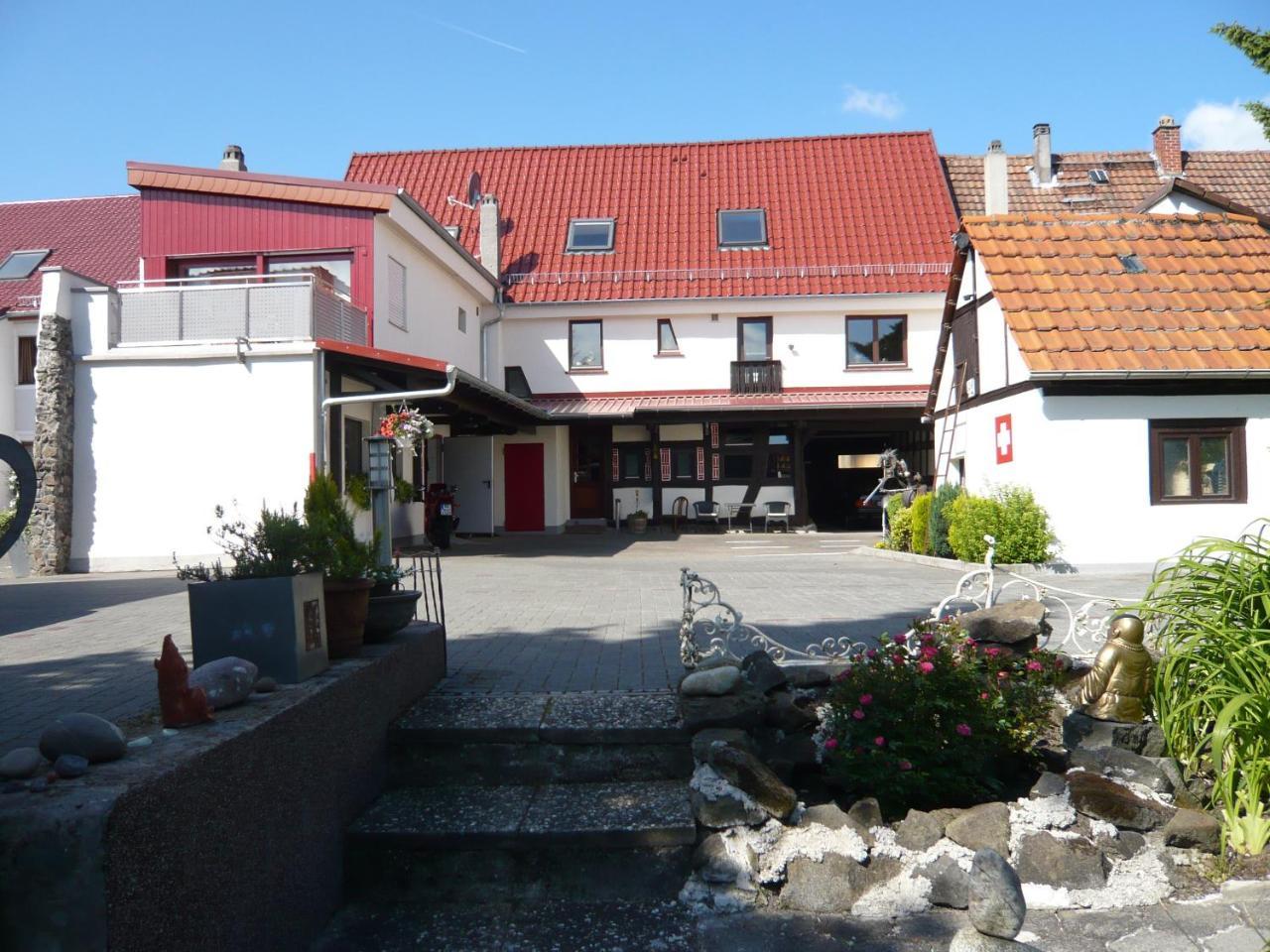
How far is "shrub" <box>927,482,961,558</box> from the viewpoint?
16125mm

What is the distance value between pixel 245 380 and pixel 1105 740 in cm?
1366

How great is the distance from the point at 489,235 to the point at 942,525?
610 inches

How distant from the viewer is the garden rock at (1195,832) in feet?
15.5

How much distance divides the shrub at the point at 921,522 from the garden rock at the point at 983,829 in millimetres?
12345

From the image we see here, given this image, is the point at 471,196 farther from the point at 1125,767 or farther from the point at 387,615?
the point at 1125,767

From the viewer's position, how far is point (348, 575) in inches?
201

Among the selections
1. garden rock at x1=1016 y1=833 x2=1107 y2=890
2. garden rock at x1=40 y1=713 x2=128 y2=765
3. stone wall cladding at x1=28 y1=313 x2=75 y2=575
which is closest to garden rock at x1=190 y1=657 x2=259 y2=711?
garden rock at x1=40 y1=713 x2=128 y2=765

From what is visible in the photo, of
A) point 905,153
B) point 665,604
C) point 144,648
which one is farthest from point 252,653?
point 905,153

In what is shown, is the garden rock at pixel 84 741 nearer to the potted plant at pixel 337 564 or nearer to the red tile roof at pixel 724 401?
the potted plant at pixel 337 564

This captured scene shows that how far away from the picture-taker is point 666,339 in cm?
2692

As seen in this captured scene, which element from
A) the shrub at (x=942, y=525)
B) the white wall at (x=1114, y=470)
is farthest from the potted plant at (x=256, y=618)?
the shrub at (x=942, y=525)

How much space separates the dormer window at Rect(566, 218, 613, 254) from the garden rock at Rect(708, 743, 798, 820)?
2409cm

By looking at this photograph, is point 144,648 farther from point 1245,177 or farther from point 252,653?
point 1245,177

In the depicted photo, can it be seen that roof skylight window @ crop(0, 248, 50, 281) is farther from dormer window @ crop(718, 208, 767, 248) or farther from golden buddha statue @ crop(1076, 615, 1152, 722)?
golden buddha statue @ crop(1076, 615, 1152, 722)
